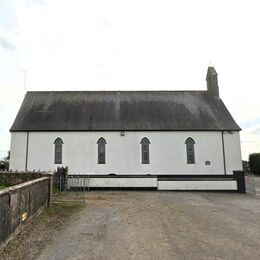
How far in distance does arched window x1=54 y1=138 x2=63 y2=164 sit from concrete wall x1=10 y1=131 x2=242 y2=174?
0.31 m

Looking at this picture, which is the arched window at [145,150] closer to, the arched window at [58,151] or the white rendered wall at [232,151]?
the white rendered wall at [232,151]

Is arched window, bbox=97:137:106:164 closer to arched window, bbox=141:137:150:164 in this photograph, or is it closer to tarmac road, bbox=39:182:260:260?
arched window, bbox=141:137:150:164

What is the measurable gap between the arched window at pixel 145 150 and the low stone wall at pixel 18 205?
14.7 metres

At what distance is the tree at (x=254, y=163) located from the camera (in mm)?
35344

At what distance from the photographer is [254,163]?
118 feet

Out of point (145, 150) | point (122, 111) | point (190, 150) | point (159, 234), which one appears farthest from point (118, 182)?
point (159, 234)

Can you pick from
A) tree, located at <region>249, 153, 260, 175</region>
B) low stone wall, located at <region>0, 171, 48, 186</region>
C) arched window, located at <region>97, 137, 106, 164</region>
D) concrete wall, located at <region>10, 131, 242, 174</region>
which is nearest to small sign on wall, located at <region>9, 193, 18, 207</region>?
low stone wall, located at <region>0, 171, 48, 186</region>

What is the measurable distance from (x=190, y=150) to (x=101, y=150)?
8.52 meters

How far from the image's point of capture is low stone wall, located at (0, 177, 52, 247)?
630 centimetres

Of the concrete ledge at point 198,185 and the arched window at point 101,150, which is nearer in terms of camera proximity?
the concrete ledge at point 198,185

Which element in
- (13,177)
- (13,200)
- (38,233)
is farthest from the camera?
(13,177)

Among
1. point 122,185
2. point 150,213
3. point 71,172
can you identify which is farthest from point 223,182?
point 71,172

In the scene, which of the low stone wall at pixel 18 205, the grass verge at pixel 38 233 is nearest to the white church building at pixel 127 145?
the grass verge at pixel 38 233

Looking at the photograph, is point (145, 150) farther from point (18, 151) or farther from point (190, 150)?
point (18, 151)
